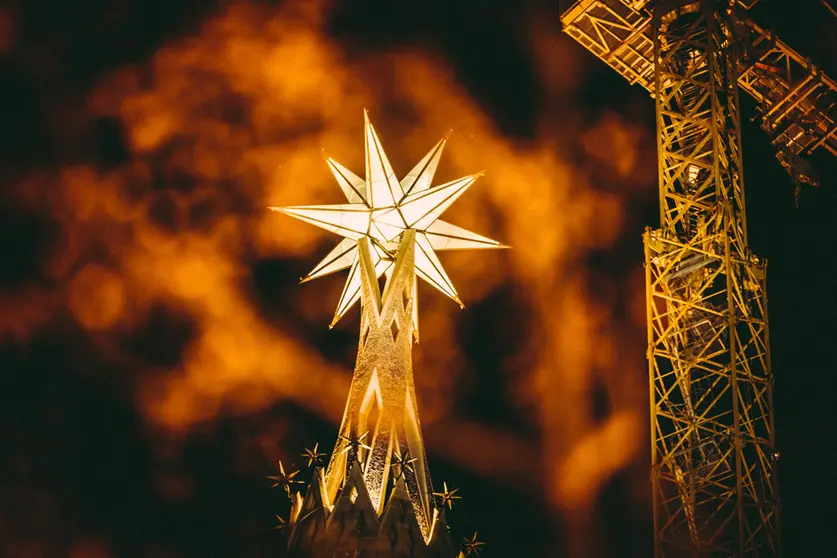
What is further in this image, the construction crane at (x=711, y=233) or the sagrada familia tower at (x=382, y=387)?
the construction crane at (x=711, y=233)

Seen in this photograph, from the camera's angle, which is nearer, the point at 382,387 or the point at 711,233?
the point at 382,387

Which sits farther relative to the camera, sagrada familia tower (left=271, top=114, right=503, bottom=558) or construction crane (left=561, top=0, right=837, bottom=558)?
construction crane (left=561, top=0, right=837, bottom=558)

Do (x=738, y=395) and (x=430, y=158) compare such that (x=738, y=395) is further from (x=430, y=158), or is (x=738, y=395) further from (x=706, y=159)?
(x=430, y=158)

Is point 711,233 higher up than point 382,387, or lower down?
→ higher up

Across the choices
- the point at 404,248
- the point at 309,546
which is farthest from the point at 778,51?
the point at 309,546
